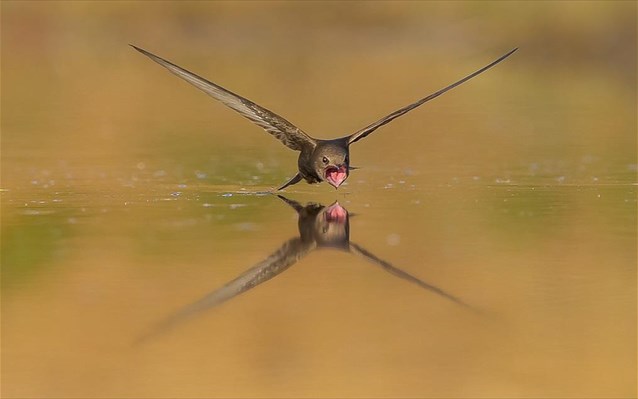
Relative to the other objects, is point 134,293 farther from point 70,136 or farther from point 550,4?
point 550,4

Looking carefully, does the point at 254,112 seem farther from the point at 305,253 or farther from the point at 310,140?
the point at 305,253

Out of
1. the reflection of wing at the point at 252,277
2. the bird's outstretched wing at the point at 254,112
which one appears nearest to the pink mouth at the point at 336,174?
the bird's outstretched wing at the point at 254,112

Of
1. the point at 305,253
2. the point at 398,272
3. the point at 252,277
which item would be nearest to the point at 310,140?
the point at 305,253

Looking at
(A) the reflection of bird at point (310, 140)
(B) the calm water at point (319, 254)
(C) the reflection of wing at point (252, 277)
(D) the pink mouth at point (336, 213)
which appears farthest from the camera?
(A) the reflection of bird at point (310, 140)

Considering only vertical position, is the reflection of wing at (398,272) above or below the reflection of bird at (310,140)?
below

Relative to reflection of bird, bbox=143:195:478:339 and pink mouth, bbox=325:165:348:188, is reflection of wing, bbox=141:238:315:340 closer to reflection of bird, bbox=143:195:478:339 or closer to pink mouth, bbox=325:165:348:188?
reflection of bird, bbox=143:195:478:339

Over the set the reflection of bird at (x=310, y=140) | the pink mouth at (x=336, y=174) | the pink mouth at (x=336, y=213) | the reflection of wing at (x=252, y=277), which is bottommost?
the reflection of wing at (x=252, y=277)

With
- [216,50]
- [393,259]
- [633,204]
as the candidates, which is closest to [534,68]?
[216,50]

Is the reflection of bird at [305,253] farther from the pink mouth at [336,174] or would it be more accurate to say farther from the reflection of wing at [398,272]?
the pink mouth at [336,174]

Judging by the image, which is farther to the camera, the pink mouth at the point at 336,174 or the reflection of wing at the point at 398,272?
the pink mouth at the point at 336,174
